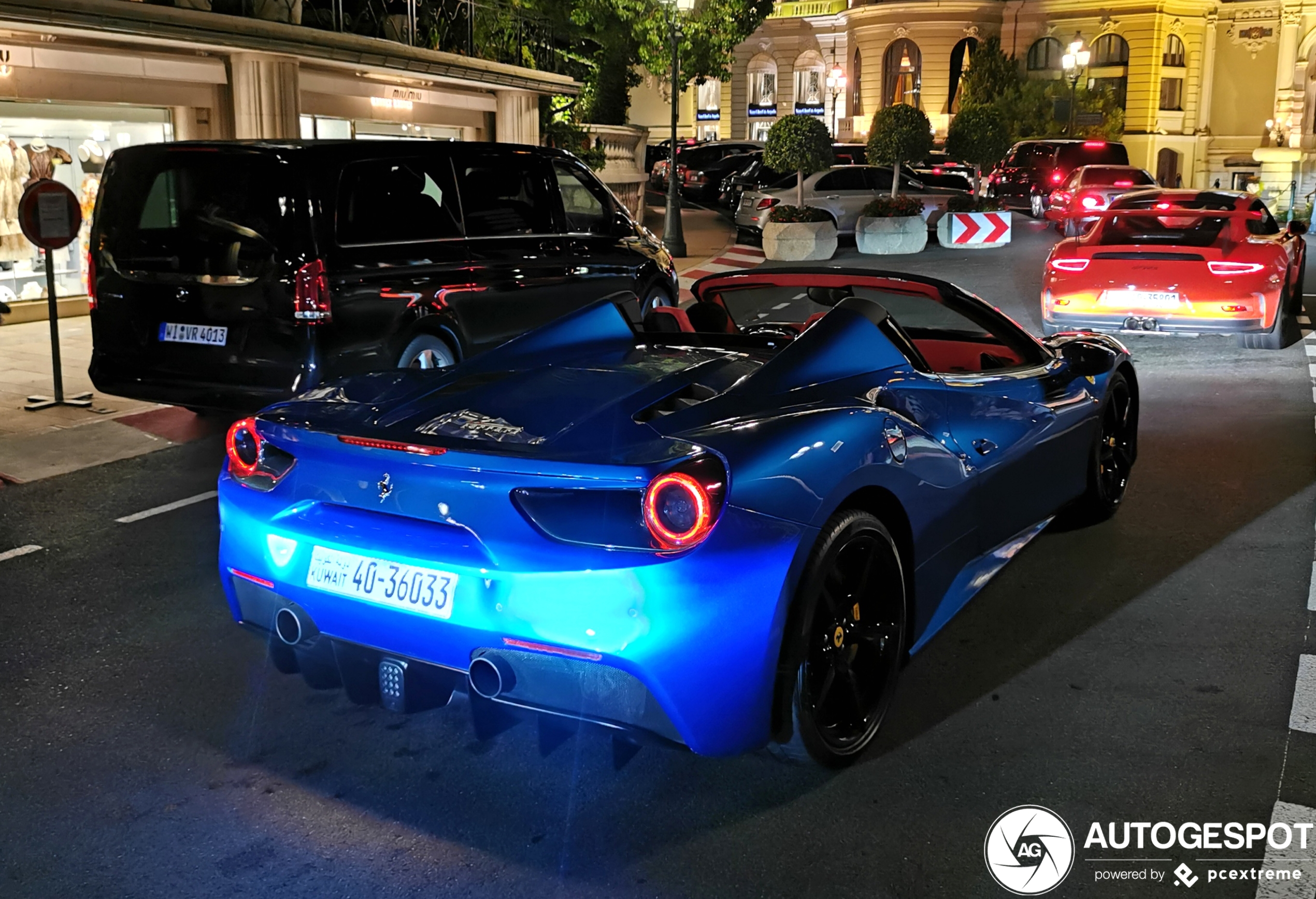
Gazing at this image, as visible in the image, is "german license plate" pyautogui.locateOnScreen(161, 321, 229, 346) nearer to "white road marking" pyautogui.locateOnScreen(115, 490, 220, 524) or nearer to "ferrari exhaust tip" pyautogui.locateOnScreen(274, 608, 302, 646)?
"white road marking" pyautogui.locateOnScreen(115, 490, 220, 524)

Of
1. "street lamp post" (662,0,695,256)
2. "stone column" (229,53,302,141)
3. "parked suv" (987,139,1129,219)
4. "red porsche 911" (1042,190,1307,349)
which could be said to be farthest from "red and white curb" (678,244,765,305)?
"parked suv" (987,139,1129,219)

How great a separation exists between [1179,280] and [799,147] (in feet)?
45.9

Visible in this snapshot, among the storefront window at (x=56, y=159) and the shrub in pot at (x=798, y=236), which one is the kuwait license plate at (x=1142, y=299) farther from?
the shrub in pot at (x=798, y=236)

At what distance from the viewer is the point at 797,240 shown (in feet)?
74.7

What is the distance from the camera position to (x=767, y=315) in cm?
1580

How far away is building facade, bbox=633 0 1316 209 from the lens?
240 feet

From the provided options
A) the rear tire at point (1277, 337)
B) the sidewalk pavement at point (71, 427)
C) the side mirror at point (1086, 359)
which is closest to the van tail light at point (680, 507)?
the side mirror at point (1086, 359)

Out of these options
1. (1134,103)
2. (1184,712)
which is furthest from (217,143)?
(1134,103)

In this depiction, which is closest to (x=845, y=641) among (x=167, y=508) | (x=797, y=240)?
(x=167, y=508)

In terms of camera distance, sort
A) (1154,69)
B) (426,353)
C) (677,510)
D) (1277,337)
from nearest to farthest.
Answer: (677,510), (426,353), (1277,337), (1154,69)

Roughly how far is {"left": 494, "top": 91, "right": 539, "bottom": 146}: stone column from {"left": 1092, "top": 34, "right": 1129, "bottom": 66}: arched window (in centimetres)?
5952

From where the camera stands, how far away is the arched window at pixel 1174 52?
74312 mm

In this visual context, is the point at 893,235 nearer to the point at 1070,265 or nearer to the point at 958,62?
the point at 1070,265

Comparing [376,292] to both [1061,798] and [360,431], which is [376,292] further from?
[1061,798]
